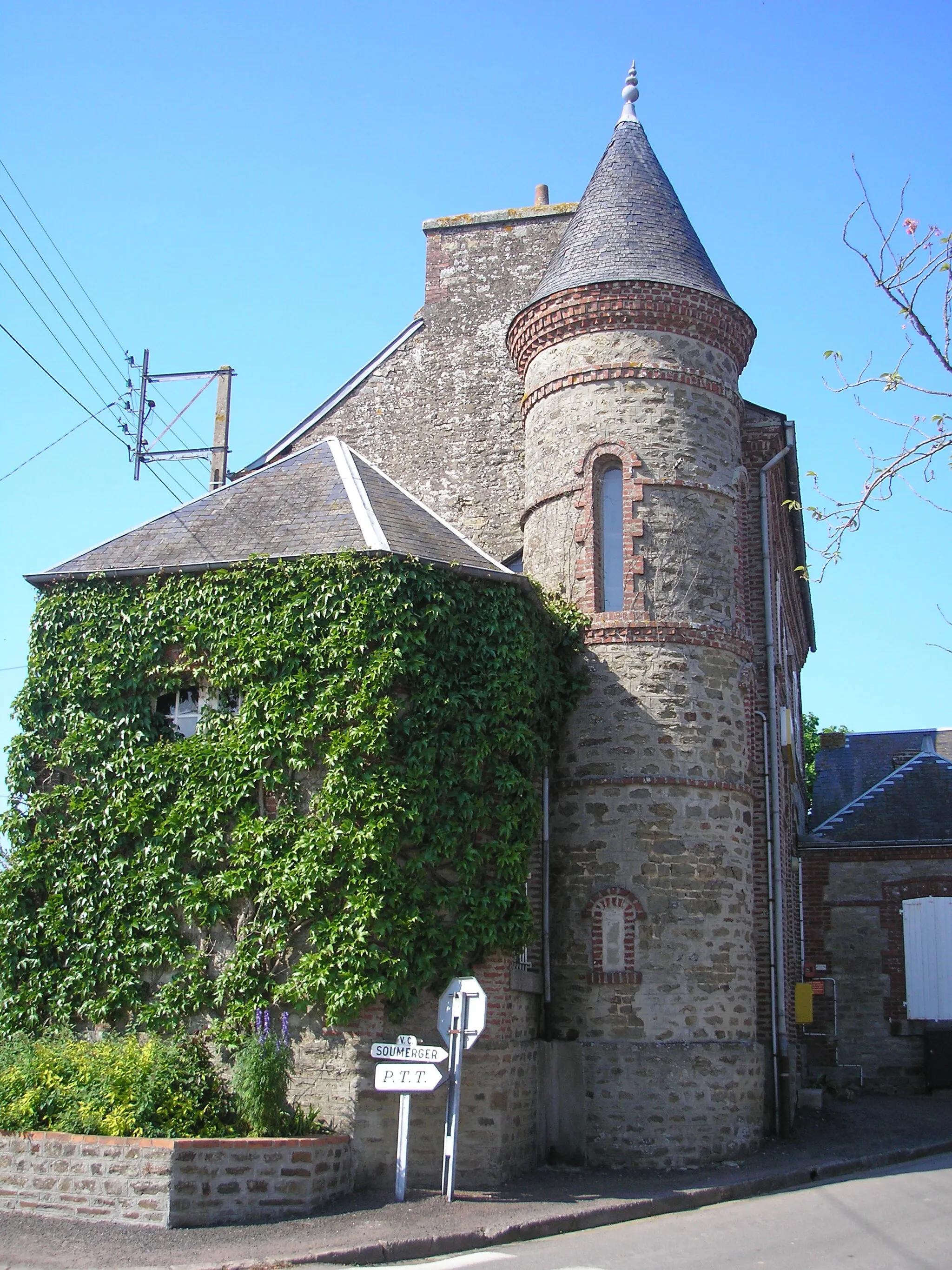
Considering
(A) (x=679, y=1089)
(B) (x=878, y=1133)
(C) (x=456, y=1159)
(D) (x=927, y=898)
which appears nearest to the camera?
(C) (x=456, y=1159)

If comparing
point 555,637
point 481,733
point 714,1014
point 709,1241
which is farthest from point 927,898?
point 709,1241

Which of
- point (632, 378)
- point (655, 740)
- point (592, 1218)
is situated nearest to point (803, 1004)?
point (655, 740)

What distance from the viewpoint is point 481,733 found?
41.8 feet

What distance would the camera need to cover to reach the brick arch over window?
13539 millimetres

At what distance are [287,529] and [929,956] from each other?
1374cm

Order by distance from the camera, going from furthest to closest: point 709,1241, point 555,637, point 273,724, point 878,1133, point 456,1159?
1. point 878,1133
2. point 555,637
3. point 273,724
4. point 456,1159
5. point 709,1241

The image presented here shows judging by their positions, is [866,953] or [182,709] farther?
[866,953]

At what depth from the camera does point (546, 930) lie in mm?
13789

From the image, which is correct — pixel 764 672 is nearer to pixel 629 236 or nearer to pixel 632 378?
pixel 632 378

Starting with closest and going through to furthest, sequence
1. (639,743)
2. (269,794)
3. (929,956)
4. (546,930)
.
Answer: (269,794), (546,930), (639,743), (929,956)

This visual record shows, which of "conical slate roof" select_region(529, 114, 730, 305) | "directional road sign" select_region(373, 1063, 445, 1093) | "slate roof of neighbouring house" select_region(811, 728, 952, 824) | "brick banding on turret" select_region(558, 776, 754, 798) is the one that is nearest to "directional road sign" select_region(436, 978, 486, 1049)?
"directional road sign" select_region(373, 1063, 445, 1093)

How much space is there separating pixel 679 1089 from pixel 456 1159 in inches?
110

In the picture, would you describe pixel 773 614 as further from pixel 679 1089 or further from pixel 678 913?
pixel 679 1089

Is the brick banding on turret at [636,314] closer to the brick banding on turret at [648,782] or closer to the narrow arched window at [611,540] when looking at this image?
the narrow arched window at [611,540]
